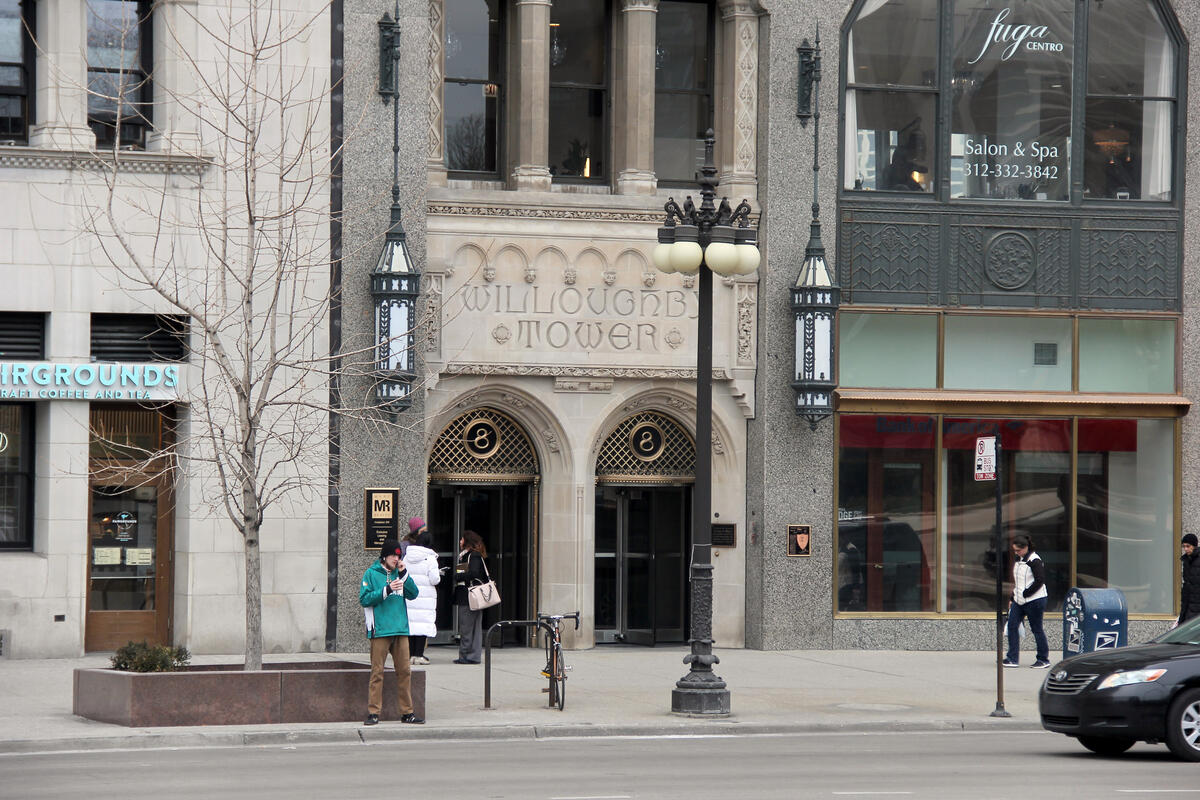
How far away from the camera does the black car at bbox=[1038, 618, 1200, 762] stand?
14.7 m

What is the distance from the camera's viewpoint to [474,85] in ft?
80.3

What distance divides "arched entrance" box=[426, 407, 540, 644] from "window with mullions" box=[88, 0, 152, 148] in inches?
230

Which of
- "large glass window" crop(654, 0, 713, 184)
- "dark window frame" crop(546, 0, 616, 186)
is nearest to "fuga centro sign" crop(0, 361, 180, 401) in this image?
"dark window frame" crop(546, 0, 616, 186)

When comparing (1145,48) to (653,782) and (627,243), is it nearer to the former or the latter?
(627,243)

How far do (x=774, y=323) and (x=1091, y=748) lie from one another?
9920 mm

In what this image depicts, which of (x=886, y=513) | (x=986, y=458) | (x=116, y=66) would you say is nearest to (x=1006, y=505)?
(x=886, y=513)

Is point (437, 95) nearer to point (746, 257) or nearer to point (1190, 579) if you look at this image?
point (746, 257)

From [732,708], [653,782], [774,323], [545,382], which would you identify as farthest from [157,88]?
[653,782]

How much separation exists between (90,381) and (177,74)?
4.12m

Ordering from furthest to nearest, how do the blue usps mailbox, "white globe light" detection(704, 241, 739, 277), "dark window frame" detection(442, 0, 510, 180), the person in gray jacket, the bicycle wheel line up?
"dark window frame" detection(442, 0, 510, 180) → the person in gray jacket → the blue usps mailbox → "white globe light" detection(704, 241, 739, 277) → the bicycle wheel

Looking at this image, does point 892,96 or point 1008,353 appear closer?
point 892,96

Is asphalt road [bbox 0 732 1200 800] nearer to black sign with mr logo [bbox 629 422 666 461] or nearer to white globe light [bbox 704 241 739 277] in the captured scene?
white globe light [bbox 704 241 739 277]

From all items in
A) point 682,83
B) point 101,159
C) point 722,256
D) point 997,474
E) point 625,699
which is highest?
point 682,83

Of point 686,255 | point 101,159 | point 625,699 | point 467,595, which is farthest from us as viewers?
point 467,595
